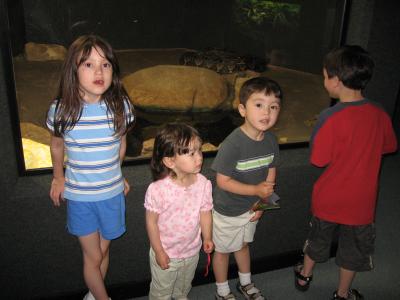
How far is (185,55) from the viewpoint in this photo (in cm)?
255

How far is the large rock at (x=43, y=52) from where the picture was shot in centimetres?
181

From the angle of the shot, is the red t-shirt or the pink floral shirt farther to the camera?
the red t-shirt

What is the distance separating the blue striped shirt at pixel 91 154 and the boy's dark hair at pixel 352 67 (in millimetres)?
1092

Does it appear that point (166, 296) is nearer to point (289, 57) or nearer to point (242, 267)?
point (242, 267)

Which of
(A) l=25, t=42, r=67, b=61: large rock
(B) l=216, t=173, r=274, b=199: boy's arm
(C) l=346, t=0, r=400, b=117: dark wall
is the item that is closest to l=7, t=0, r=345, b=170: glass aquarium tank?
(A) l=25, t=42, r=67, b=61: large rock

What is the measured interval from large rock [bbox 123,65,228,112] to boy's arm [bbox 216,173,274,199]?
973mm

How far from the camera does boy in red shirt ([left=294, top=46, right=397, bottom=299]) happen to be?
1836mm

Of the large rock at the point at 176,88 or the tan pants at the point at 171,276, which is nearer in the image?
the tan pants at the point at 171,276

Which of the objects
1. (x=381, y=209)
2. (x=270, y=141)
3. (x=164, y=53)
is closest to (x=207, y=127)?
(x=164, y=53)

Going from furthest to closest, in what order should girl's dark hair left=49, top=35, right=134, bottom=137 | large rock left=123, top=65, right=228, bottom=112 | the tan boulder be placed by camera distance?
the tan boulder < large rock left=123, top=65, right=228, bottom=112 < girl's dark hair left=49, top=35, right=134, bottom=137

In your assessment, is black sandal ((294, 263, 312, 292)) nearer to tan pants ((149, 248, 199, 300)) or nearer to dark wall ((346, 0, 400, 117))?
tan pants ((149, 248, 199, 300))

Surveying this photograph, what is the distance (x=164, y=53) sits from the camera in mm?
2398

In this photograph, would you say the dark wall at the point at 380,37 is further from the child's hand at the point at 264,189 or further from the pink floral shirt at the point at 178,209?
the pink floral shirt at the point at 178,209

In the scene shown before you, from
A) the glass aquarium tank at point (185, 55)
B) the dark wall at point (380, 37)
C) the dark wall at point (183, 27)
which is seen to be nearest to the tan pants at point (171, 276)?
the glass aquarium tank at point (185, 55)
